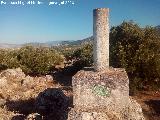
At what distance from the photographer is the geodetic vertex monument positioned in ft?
47.2

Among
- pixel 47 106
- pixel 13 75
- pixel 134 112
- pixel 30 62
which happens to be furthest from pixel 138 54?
pixel 30 62

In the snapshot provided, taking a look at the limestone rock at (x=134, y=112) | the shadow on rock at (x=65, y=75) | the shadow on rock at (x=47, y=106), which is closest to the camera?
the limestone rock at (x=134, y=112)

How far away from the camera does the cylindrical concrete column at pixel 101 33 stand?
14609 millimetres

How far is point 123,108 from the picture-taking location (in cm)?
1470

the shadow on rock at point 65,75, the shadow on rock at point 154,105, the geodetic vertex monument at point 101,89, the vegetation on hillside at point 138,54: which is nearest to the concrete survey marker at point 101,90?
the geodetic vertex monument at point 101,89

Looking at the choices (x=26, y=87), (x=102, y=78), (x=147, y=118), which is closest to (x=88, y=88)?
(x=102, y=78)

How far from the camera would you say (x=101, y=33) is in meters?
14.6

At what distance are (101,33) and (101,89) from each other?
2739 millimetres

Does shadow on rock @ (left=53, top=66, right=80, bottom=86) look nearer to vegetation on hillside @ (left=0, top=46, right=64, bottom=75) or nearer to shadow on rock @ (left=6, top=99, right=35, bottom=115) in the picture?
vegetation on hillside @ (left=0, top=46, right=64, bottom=75)

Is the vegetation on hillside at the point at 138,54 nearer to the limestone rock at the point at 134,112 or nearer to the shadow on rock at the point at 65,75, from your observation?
the shadow on rock at the point at 65,75

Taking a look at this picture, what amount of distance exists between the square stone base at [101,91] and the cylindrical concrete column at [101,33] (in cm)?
96

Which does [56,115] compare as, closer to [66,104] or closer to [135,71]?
[66,104]

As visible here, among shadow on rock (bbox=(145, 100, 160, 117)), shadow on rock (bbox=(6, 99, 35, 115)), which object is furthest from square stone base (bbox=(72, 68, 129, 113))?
shadow on rock (bbox=(145, 100, 160, 117))

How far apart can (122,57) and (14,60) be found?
16.8 m
